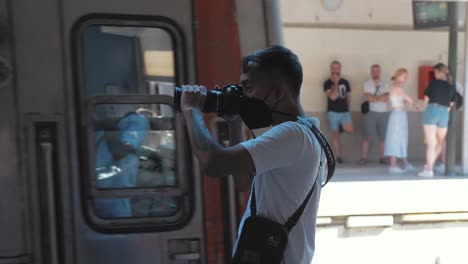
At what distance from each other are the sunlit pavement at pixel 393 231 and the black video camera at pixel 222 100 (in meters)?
2.73

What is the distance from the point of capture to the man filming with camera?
152 centimetres

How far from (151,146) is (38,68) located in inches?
22.2

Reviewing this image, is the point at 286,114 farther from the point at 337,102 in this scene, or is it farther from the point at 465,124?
the point at 337,102

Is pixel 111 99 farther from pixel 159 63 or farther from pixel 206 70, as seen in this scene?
pixel 206 70

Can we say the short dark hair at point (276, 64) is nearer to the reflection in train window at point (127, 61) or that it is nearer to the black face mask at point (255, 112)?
the black face mask at point (255, 112)

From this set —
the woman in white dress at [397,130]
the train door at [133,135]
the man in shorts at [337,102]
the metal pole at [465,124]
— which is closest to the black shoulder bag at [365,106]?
the man in shorts at [337,102]

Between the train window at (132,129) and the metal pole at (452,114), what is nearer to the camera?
the train window at (132,129)

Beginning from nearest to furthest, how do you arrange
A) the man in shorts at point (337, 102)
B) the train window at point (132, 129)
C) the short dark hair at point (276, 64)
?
the short dark hair at point (276, 64), the train window at point (132, 129), the man in shorts at point (337, 102)

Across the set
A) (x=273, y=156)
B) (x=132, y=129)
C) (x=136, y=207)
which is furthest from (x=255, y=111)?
(x=136, y=207)

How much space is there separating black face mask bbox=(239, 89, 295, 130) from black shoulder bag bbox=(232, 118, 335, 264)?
0.38 ft

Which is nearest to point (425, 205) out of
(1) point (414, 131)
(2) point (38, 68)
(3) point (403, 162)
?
(2) point (38, 68)

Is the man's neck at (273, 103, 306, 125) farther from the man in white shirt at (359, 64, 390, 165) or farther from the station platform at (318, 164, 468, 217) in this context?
the man in white shirt at (359, 64, 390, 165)

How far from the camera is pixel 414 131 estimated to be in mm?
9867

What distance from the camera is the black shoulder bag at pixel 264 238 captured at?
159cm
